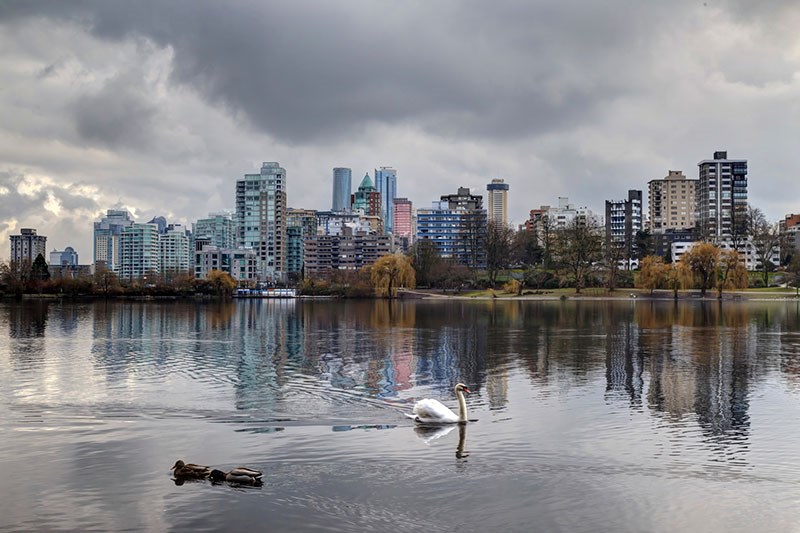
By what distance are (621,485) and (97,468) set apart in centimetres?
1084

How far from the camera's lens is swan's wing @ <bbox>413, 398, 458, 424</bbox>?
2023 centimetres

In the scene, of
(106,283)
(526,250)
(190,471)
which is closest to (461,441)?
(190,471)

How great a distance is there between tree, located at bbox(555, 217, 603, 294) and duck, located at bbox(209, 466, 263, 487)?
336 ft

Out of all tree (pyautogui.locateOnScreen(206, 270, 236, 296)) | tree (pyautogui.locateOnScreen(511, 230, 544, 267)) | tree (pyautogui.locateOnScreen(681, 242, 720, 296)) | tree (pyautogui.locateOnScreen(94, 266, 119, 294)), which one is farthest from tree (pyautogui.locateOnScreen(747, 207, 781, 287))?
tree (pyautogui.locateOnScreen(94, 266, 119, 294))

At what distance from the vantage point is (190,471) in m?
15.3

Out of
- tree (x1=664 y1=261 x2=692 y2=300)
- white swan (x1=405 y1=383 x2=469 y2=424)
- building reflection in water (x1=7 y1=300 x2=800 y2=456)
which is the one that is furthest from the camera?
tree (x1=664 y1=261 x2=692 y2=300)

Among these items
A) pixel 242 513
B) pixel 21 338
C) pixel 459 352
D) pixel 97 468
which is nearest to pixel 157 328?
pixel 21 338

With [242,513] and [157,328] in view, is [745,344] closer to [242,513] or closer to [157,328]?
[242,513]

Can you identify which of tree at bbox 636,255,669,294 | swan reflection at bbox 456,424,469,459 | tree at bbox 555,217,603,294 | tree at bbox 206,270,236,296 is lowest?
swan reflection at bbox 456,424,469,459

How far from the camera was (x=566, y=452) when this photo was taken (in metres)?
17.7

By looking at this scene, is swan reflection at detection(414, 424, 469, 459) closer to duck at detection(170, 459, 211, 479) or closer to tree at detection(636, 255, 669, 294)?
duck at detection(170, 459, 211, 479)

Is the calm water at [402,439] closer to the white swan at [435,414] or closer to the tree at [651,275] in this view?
the white swan at [435,414]

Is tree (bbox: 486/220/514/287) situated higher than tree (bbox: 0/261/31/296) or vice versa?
tree (bbox: 486/220/514/287)

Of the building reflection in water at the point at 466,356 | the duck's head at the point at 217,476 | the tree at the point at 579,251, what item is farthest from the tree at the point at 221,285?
the duck's head at the point at 217,476
